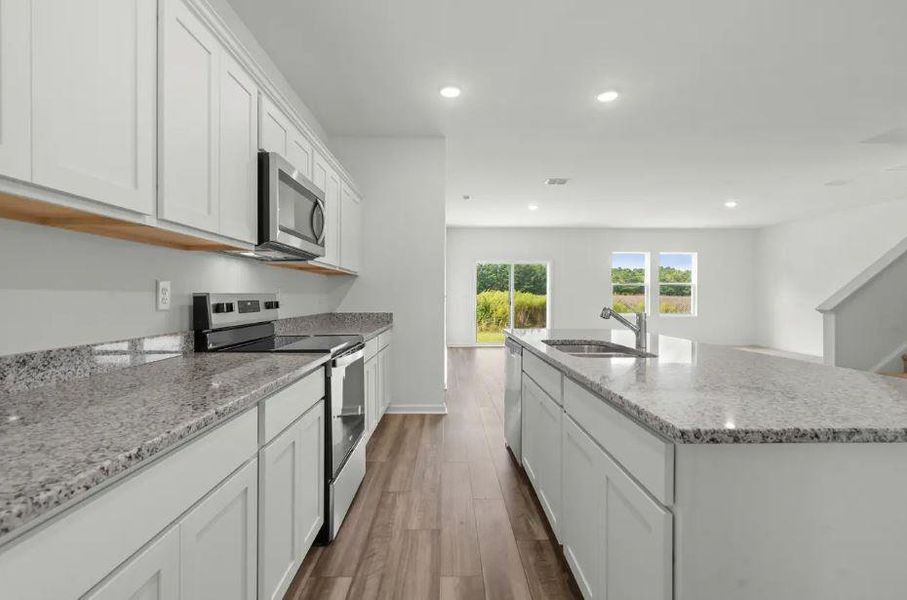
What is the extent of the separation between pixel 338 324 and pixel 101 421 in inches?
111

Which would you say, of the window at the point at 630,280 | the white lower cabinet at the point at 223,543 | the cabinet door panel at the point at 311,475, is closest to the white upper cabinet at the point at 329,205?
the cabinet door panel at the point at 311,475

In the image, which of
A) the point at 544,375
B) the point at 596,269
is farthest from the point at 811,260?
the point at 544,375

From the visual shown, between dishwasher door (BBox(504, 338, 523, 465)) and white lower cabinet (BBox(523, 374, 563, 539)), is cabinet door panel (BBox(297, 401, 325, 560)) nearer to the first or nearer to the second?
white lower cabinet (BBox(523, 374, 563, 539))

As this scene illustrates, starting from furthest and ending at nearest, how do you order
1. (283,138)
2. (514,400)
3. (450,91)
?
(450,91), (514,400), (283,138)

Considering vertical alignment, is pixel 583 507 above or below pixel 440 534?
above

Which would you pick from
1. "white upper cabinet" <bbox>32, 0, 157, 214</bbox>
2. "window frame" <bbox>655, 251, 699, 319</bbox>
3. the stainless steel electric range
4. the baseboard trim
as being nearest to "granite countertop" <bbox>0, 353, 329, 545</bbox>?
the stainless steel electric range

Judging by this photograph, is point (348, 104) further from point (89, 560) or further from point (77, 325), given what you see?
point (89, 560)

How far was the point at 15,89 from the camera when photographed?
0.83 meters

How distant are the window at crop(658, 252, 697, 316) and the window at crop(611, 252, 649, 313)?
338 mm

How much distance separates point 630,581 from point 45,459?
1251mm

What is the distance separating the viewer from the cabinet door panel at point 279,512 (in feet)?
4.24

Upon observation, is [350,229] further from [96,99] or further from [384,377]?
A: [96,99]

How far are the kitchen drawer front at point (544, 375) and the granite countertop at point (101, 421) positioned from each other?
103cm

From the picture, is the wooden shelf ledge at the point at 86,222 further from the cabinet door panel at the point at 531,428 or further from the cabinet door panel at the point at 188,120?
the cabinet door panel at the point at 531,428
